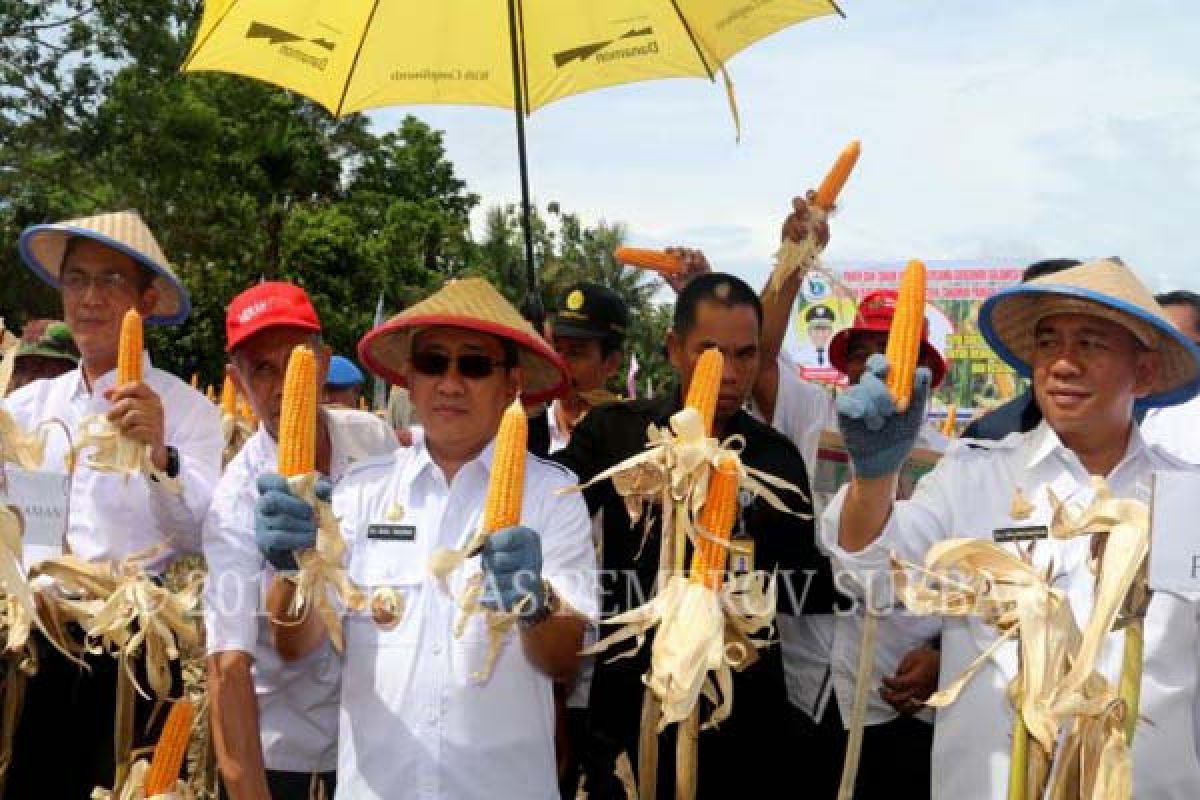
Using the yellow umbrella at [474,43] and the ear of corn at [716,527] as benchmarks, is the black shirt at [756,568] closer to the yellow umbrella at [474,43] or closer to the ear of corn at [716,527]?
the ear of corn at [716,527]

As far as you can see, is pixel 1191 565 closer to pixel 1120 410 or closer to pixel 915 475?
pixel 1120 410

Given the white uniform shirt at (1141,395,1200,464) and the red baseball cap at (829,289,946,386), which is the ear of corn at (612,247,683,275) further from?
the white uniform shirt at (1141,395,1200,464)

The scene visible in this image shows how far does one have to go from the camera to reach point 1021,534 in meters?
3.02

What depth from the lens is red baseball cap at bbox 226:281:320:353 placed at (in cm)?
403

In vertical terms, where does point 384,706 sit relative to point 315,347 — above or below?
below

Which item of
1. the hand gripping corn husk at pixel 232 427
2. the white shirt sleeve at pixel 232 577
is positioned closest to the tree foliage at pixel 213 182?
the hand gripping corn husk at pixel 232 427

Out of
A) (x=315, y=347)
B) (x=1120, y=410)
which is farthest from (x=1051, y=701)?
(x=315, y=347)

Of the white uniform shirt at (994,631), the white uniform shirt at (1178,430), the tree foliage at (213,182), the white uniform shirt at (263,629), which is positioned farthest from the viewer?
the tree foliage at (213,182)

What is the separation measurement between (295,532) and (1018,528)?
5.76 feet

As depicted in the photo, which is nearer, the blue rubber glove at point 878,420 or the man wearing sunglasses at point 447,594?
the blue rubber glove at point 878,420

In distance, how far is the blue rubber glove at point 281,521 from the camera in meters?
2.84

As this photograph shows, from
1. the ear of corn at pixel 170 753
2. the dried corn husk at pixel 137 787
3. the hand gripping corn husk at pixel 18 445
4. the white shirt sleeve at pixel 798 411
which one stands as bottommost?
the dried corn husk at pixel 137 787

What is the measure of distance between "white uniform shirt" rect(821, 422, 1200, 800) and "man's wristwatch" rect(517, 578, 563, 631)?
72 cm

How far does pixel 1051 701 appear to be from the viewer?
2533 millimetres
